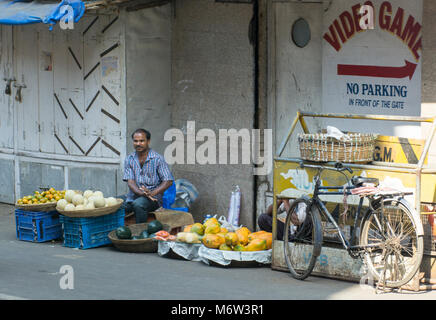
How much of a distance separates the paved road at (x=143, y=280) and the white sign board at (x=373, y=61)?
2.28 meters

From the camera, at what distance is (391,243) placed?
7445 millimetres

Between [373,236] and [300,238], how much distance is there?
85cm

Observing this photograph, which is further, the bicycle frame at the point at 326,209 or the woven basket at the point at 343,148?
the woven basket at the point at 343,148

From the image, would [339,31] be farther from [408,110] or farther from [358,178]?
[358,178]

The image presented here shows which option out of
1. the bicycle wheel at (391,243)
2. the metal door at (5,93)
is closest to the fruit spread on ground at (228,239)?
the bicycle wheel at (391,243)

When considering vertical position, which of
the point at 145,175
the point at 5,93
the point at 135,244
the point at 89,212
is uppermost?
the point at 5,93

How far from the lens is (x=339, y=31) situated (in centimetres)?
980

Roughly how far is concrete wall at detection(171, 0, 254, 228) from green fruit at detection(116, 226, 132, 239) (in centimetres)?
171

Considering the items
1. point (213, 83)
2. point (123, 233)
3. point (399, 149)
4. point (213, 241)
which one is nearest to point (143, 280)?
point (213, 241)

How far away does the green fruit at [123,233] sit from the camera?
9.52m

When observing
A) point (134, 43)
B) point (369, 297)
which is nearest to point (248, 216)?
point (134, 43)

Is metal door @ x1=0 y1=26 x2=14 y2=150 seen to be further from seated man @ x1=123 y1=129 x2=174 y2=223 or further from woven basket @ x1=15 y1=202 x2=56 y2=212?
seated man @ x1=123 y1=129 x2=174 y2=223

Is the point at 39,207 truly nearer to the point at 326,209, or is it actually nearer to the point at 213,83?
the point at 213,83

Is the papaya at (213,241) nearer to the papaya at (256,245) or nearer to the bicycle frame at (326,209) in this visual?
the papaya at (256,245)
